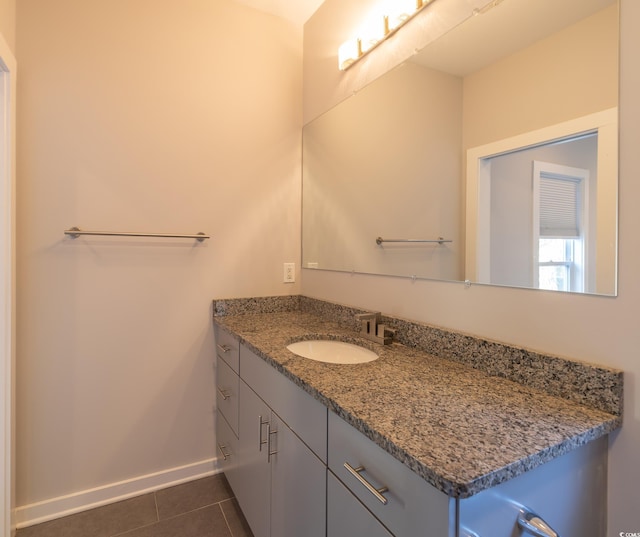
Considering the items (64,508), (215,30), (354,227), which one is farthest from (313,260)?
(64,508)

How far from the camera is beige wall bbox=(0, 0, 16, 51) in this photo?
1.33 m

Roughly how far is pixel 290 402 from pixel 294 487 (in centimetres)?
25

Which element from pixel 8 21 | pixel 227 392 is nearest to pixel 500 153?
pixel 227 392

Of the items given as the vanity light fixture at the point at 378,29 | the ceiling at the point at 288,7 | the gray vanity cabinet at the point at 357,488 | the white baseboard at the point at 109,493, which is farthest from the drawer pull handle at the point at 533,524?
the ceiling at the point at 288,7

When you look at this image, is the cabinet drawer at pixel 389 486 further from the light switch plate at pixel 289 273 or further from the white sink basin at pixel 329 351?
the light switch plate at pixel 289 273

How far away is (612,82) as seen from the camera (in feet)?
2.66

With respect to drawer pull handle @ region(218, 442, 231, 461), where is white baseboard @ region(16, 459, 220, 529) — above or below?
below

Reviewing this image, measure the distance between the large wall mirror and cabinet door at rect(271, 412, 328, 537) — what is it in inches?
29.2

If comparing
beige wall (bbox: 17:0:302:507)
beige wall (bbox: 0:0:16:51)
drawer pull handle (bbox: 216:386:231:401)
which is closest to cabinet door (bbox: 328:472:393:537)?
drawer pull handle (bbox: 216:386:231:401)

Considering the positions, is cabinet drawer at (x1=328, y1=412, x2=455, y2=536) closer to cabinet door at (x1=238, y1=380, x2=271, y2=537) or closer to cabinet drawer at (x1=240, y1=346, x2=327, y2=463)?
cabinet drawer at (x1=240, y1=346, x2=327, y2=463)

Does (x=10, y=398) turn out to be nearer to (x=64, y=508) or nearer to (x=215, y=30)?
(x=64, y=508)

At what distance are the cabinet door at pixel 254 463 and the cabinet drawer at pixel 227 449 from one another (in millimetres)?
60

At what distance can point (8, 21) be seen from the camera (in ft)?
4.58

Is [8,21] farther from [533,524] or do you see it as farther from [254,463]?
[533,524]
